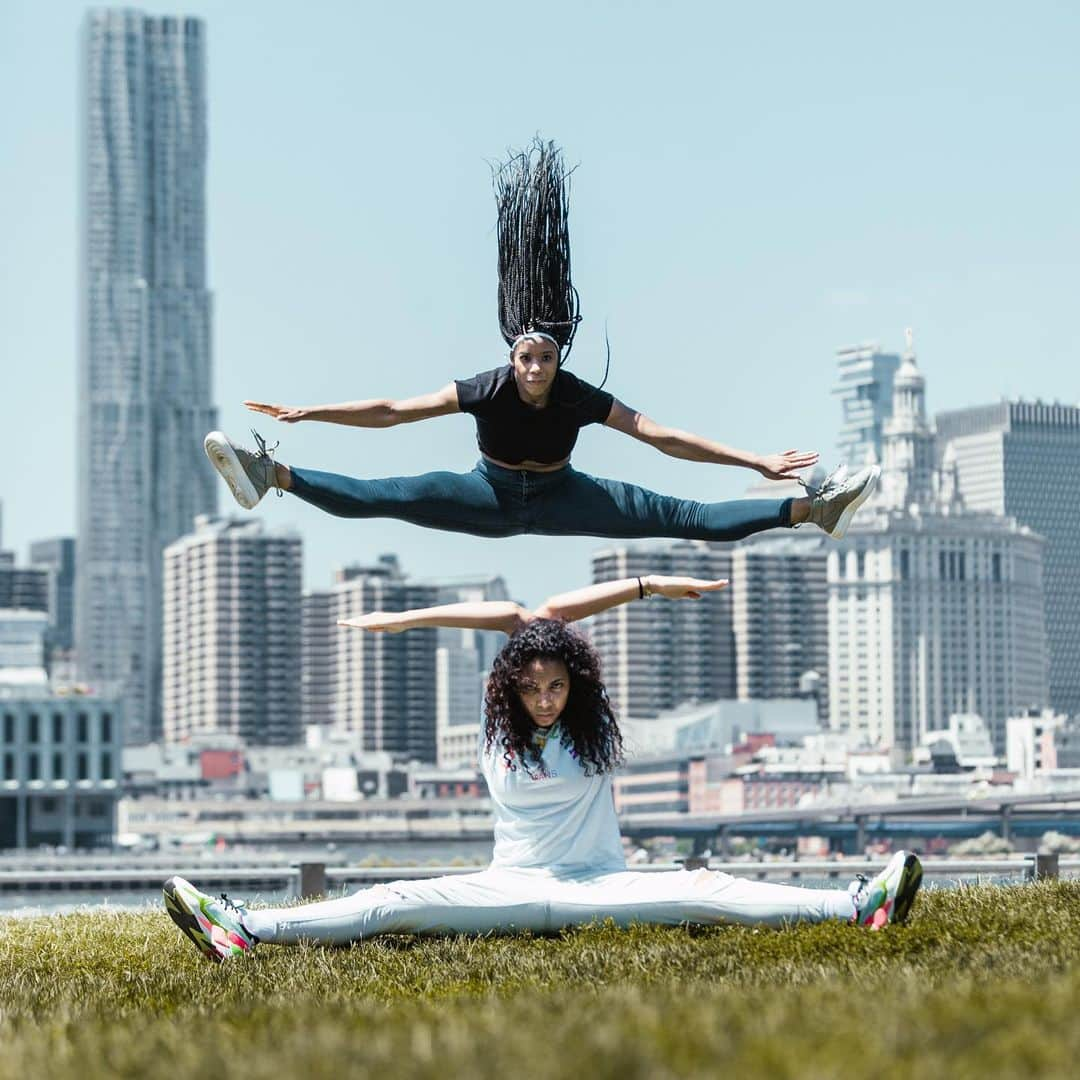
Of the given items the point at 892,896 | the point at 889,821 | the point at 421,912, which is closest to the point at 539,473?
the point at 421,912

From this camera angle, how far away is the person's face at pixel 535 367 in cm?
1316

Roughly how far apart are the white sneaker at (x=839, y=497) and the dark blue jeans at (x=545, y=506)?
0.19 meters

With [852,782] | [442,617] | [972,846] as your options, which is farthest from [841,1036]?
[852,782]

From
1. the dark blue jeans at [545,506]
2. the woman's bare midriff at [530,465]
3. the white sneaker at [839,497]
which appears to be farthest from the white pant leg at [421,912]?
the white sneaker at [839,497]

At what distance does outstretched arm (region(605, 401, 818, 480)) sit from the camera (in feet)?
43.0

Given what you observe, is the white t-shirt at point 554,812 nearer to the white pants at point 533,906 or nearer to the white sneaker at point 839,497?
the white pants at point 533,906

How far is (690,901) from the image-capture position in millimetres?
11984

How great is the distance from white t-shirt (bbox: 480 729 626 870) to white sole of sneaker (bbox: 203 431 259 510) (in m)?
1.96

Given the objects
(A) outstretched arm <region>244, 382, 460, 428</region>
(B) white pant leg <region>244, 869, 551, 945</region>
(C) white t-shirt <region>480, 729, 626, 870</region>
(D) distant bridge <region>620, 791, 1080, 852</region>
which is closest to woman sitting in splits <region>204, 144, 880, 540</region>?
(A) outstretched arm <region>244, 382, 460, 428</region>

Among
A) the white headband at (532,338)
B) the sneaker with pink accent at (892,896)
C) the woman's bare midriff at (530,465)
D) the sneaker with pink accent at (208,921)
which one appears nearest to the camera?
the sneaker with pink accent at (892,896)

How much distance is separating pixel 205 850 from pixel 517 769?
166781 mm

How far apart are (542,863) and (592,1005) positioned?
16.5 feet

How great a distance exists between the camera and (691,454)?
1334 centimetres

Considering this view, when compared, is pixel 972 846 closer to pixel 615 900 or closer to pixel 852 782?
pixel 852 782
